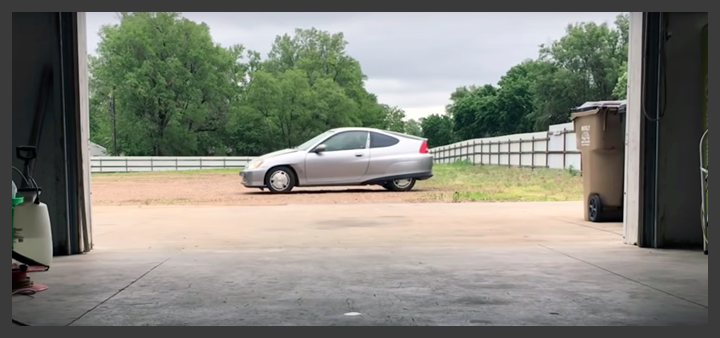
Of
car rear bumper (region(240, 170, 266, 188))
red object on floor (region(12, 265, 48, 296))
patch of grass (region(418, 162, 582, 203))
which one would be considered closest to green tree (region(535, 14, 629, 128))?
patch of grass (region(418, 162, 582, 203))

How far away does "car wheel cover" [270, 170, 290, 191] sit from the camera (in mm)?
14617

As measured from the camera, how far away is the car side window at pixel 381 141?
48.4 feet

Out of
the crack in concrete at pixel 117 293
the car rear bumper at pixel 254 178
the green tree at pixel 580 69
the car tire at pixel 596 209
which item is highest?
the green tree at pixel 580 69

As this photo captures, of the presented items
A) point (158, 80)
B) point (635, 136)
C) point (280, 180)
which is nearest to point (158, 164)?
point (158, 80)

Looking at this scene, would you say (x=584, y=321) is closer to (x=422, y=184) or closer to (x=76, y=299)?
(x=76, y=299)

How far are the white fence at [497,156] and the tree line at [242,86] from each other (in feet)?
37.9

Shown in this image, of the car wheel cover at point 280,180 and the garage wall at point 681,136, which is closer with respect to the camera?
the garage wall at point 681,136

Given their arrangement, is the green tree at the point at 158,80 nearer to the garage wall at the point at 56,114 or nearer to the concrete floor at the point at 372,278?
the concrete floor at the point at 372,278

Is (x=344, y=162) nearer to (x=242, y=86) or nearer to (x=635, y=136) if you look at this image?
(x=635, y=136)

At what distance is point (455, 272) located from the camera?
17.5ft

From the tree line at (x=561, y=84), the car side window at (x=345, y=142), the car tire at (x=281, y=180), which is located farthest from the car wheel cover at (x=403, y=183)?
the tree line at (x=561, y=84)

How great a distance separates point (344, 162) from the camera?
14562 millimetres

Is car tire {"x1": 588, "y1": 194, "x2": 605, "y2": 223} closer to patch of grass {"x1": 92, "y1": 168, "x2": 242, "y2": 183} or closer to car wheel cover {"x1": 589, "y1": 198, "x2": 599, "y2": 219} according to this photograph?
car wheel cover {"x1": 589, "y1": 198, "x2": 599, "y2": 219}

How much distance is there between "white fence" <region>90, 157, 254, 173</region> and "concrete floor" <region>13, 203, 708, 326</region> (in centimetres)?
2983
